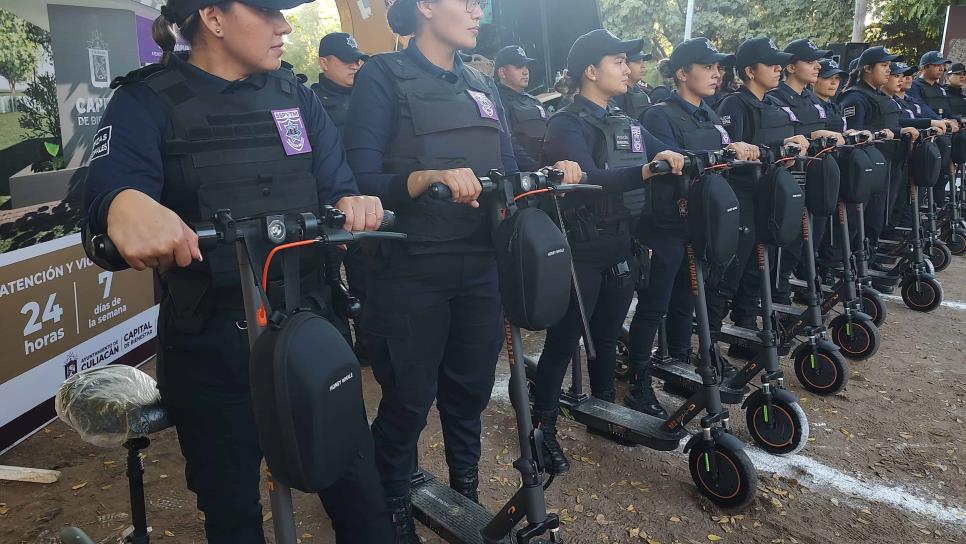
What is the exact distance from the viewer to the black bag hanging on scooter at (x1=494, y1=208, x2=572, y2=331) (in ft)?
7.80

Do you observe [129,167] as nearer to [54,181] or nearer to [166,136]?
[166,136]

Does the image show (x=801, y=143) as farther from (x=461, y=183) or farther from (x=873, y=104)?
(x=873, y=104)

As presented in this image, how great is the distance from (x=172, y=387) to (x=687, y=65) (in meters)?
3.83

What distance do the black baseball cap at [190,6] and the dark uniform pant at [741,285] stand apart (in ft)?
10.1

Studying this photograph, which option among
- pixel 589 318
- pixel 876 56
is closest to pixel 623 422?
pixel 589 318

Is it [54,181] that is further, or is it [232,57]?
[54,181]

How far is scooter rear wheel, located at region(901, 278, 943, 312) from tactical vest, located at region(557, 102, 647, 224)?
4549 mm

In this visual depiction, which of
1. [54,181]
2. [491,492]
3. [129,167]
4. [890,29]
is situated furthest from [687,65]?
[890,29]

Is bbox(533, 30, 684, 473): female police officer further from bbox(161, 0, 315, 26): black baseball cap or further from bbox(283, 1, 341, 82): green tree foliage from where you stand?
→ bbox(283, 1, 341, 82): green tree foliage

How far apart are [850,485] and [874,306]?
3098 mm

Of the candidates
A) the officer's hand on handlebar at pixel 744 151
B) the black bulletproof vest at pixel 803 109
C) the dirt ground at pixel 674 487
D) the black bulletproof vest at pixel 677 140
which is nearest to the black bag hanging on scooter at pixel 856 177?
the black bulletproof vest at pixel 803 109

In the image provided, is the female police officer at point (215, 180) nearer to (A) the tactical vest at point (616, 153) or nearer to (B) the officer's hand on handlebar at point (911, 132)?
(A) the tactical vest at point (616, 153)

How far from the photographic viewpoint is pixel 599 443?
427cm

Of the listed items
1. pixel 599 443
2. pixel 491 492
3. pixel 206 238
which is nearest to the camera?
pixel 206 238
